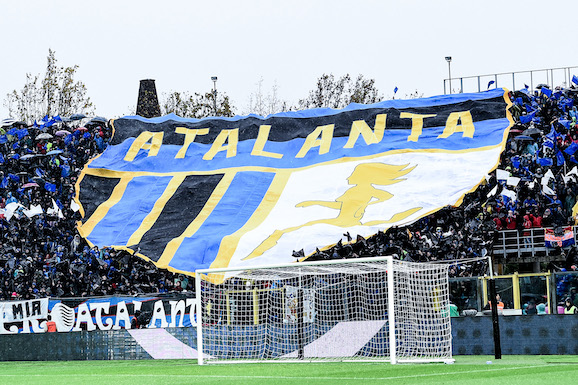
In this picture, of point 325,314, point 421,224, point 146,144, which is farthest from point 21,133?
point 325,314

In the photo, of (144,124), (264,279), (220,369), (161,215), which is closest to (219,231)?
(161,215)

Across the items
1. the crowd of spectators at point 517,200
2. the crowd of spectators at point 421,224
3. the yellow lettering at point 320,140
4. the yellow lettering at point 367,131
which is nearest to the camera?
the crowd of spectators at point 517,200

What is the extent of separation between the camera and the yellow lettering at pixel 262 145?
33188mm

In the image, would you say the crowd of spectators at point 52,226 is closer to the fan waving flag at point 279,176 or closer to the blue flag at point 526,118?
the fan waving flag at point 279,176

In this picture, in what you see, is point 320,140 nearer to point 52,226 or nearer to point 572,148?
point 572,148

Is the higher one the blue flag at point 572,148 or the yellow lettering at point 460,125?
the yellow lettering at point 460,125

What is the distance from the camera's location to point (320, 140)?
32.9m

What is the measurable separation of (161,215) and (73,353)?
10.8 metres

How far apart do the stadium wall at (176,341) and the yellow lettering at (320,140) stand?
12.7 metres

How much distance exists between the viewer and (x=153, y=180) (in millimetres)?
33938

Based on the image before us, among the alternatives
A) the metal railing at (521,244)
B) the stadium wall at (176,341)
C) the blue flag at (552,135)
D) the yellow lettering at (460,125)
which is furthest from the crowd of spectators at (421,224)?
the stadium wall at (176,341)

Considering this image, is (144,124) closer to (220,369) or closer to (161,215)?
(161,215)

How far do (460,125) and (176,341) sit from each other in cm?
1447

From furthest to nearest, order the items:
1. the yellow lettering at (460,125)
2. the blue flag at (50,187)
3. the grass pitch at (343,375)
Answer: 1. the blue flag at (50,187)
2. the yellow lettering at (460,125)
3. the grass pitch at (343,375)
